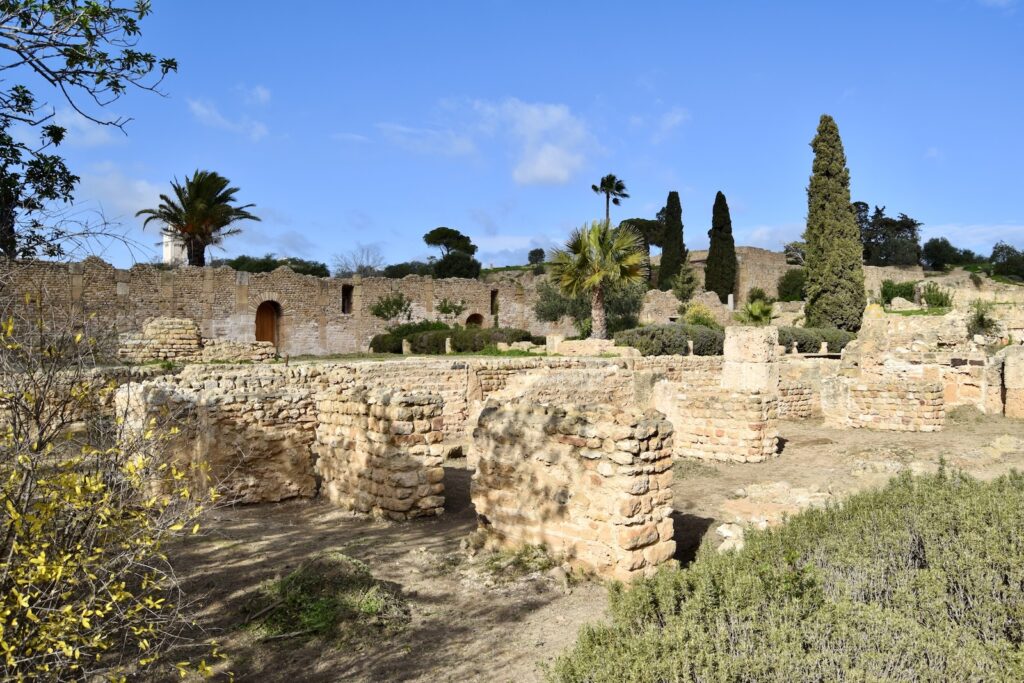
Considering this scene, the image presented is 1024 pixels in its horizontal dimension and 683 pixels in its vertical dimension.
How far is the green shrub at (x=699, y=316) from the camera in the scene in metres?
35.3

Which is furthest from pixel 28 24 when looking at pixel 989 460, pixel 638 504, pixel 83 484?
pixel 989 460

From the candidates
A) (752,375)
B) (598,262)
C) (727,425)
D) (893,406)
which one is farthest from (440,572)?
(598,262)

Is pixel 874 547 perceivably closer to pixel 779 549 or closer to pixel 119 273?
pixel 779 549

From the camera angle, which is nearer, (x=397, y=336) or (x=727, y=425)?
(x=727, y=425)

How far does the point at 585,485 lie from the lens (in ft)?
18.0

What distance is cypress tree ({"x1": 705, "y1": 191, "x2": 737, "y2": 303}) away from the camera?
49.2 metres

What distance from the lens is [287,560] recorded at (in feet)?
18.9

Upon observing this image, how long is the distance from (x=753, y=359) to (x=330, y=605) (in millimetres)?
10465

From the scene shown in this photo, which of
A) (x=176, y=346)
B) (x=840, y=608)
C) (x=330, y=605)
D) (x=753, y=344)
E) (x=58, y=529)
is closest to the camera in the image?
(x=840, y=608)

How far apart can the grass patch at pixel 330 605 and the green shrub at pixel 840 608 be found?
1.57 metres

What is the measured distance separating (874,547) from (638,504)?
165 cm

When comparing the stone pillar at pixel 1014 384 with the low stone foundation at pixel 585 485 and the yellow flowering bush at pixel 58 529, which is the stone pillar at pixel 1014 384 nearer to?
the low stone foundation at pixel 585 485

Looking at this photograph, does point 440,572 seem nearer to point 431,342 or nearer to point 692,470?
point 692,470

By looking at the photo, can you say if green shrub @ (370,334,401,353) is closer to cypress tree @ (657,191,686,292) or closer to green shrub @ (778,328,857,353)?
green shrub @ (778,328,857,353)
